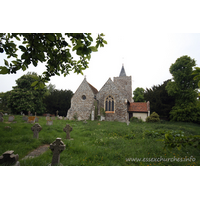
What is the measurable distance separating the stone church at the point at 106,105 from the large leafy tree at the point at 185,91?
14.6 feet

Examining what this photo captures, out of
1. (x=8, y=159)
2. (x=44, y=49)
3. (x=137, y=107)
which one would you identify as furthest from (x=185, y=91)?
(x=8, y=159)

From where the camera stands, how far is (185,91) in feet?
45.4

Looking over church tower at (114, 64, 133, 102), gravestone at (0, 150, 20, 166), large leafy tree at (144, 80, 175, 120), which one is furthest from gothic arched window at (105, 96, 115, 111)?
gravestone at (0, 150, 20, 166)

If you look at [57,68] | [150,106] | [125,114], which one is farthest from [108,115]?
[57,68]

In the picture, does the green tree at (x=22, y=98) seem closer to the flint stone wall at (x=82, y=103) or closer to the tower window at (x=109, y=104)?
the flint stone wall at (x=82, y=103)

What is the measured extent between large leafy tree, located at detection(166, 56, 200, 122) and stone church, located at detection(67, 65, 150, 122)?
176 inches

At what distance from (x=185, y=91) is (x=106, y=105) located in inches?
455

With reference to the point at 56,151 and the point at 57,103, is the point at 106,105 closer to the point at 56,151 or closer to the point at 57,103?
the point at 57,103

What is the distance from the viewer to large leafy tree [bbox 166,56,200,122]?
13578mm

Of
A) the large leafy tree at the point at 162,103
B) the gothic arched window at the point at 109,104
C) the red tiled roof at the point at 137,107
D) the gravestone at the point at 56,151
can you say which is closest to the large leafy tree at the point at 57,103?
the gothic arched window at the point at 109,104

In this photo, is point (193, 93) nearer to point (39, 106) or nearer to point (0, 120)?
point (0, 120)

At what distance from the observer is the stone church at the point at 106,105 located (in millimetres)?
17859

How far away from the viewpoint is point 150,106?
18969mm

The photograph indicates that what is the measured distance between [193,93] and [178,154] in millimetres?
12780
